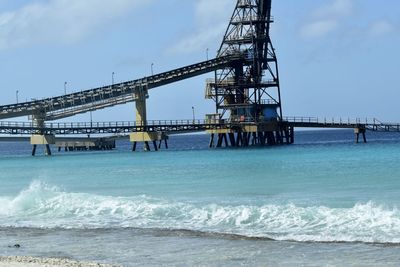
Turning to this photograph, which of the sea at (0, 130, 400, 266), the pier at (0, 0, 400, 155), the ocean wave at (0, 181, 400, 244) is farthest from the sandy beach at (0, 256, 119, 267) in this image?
the pier at (0, 0, 400, 155)

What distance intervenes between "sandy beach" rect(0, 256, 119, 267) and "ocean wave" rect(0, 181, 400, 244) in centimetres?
529

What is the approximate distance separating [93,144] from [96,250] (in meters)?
83.5

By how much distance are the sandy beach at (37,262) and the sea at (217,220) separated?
998 millimetres

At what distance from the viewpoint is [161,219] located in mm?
24312

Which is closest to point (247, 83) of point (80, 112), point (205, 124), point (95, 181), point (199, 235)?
point (205, 124)

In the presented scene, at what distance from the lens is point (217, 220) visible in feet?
76.2

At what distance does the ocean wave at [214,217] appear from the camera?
20.0 meters

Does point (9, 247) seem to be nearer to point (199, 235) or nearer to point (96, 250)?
point (96, 250)

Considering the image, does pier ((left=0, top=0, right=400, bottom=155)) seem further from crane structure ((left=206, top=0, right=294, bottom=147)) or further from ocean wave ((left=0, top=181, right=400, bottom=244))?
ocean wave ((left=0, top=181, right=400, bottom=244))

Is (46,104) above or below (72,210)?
above

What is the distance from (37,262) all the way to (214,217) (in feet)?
27.1

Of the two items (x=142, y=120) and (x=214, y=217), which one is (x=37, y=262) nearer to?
(x=214, y=217)

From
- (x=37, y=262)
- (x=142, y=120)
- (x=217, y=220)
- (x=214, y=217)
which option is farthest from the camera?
(x=142, y=120)

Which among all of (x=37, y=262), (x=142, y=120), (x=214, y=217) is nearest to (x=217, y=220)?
(x=214, y=217)
